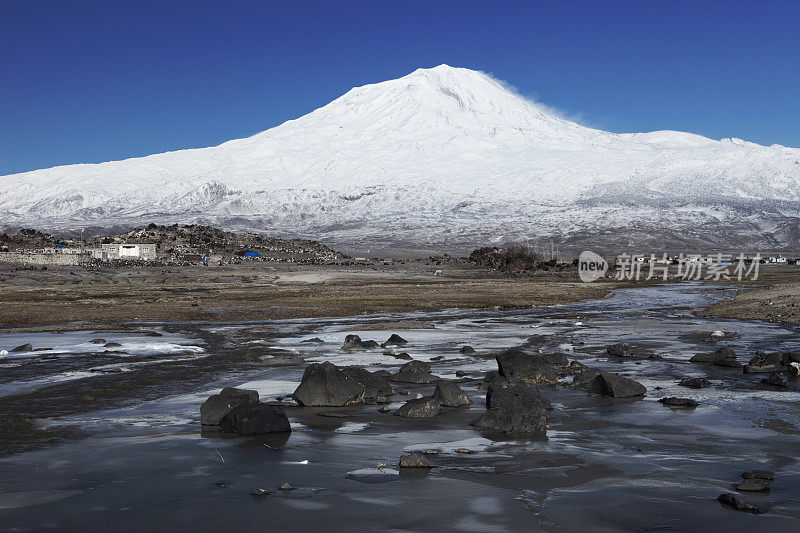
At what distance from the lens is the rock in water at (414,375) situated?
66.5ft

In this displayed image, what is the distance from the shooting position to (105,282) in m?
82.3

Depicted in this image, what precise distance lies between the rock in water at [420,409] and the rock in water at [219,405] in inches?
129

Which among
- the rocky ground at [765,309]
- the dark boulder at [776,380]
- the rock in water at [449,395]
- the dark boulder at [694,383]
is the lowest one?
the rock in water at [449,395]

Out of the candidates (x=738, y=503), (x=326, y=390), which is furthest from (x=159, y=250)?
(x=738, y=503)

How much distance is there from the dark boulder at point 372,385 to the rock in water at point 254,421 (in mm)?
3502

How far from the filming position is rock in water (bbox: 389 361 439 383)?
20266mm

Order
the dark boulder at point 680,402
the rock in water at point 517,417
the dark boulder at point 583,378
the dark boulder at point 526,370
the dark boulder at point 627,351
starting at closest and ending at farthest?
the rock in water at point 517,417, the dark boulder at point 680,402, the dark boulder at point 583,378, the dark boulder at point 526,370, the dark boulder at point 627,351

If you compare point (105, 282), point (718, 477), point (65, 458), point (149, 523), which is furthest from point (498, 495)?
point (105, 282)

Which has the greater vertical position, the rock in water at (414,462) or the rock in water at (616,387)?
the rock in water at (616,387)

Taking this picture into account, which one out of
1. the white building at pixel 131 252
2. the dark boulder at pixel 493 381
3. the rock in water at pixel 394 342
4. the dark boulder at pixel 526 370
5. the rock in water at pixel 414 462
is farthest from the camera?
the white building at pixel 131 252

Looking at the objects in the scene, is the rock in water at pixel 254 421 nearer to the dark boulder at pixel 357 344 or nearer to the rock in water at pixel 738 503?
the rock in water at pixel 738 503

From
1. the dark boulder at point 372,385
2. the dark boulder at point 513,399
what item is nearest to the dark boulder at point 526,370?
the dark boulder at point 513,399

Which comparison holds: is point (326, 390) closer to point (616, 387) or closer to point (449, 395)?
point (449, 395)

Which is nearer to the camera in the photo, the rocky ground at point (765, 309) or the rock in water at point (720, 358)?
the rock in water at point (720, 358)
